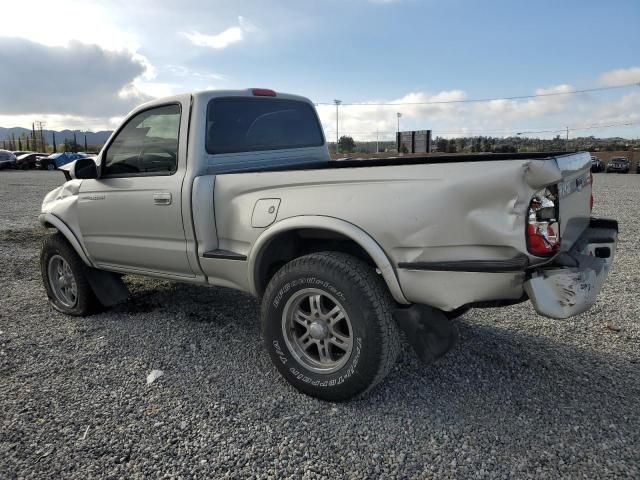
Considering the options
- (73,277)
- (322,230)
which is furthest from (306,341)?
(73,277)

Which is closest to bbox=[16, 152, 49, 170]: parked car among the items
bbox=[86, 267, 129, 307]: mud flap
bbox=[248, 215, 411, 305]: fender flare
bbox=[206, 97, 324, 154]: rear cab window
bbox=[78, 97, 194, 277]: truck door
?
bbox=[86, 267, 129, 307]: mud flap

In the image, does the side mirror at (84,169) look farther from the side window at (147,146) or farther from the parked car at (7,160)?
the parked car at (7,160)

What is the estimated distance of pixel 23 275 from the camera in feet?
20.6

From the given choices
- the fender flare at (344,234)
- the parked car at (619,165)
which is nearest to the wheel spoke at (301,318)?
the fender flare at (344,234)

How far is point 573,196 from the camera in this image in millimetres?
2971

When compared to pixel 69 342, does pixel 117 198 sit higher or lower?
higher

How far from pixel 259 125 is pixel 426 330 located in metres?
2.28

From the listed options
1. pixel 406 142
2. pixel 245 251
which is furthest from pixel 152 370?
pixel 406 142

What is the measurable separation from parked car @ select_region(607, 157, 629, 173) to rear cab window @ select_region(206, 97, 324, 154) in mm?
35695

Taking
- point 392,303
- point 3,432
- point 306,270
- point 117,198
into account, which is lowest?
point 3,432

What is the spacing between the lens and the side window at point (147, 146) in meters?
3.82

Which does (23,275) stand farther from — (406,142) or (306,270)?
(406,142)

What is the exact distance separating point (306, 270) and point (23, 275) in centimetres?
499

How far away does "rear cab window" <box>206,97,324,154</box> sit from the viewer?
3.81m
